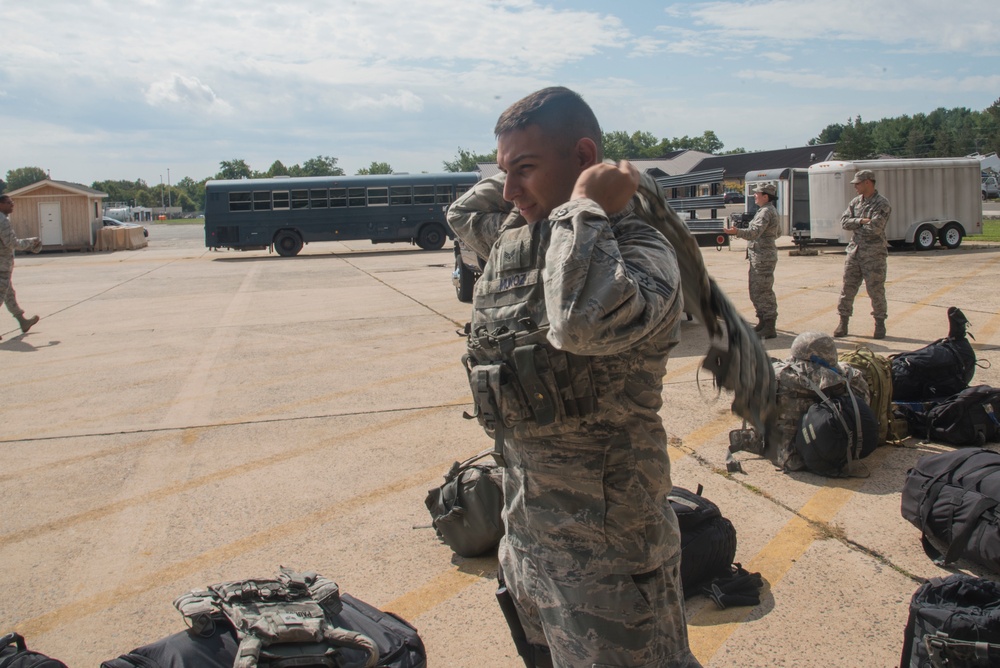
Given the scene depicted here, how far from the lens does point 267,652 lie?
238 cm

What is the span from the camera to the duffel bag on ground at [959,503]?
3.30 meters

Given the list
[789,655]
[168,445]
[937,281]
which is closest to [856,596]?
[789,655]

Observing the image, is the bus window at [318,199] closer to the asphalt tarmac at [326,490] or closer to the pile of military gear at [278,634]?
the asphalt tarmac at [326,490]

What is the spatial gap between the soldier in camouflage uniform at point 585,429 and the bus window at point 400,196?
24.0 metres

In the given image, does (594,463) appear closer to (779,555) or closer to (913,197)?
(779,555)

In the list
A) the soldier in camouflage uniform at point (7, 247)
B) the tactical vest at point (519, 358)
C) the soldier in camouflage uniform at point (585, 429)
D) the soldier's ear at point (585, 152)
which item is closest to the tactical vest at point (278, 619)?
the soldier in camouflage uniform at point (585, 429)

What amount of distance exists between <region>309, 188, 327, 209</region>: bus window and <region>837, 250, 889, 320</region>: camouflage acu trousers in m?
19.0

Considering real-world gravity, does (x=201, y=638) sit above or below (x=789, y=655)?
above

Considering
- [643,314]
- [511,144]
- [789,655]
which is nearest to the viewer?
[643,314]

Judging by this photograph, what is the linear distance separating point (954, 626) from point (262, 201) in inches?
967

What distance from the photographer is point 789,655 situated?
295cm

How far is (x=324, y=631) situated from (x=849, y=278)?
7.97 metres

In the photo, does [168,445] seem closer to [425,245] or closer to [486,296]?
[486,296]

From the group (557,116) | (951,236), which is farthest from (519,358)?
(951,236)
